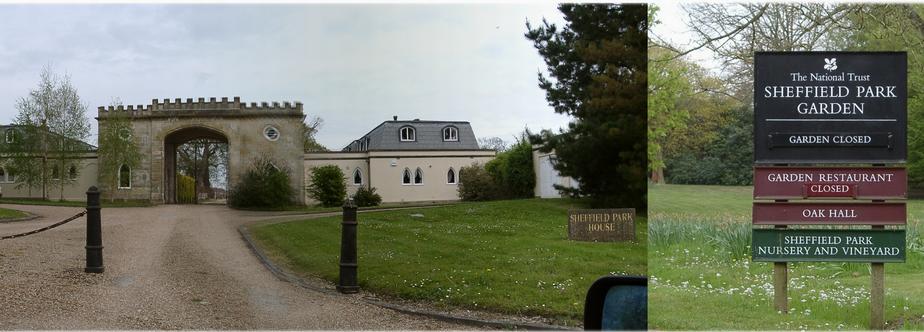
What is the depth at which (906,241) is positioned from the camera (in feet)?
10.5

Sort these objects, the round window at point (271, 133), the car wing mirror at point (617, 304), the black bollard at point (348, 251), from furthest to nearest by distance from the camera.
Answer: the black bollard at point (348, 251)
the round window at point (271, 133)
the car wing mirror at point (617, 304)

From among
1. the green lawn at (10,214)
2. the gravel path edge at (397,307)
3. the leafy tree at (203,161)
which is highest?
the leafy tree at (203,161)

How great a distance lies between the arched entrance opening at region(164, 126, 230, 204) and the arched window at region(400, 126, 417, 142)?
0.65 metres

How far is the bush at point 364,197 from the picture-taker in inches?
116

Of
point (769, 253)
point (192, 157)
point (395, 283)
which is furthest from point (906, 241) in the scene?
point (192, 157)

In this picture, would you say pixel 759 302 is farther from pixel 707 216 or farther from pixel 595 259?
pixel 595 259

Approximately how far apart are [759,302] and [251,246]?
6.69 feet

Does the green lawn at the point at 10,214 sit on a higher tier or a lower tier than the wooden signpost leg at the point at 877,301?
higher

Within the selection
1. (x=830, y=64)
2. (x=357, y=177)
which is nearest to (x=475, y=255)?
(x=357, y=177)

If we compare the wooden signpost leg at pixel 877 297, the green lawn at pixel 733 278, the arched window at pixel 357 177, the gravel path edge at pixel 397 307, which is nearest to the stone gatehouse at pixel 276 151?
the arched window at pixel 357 177

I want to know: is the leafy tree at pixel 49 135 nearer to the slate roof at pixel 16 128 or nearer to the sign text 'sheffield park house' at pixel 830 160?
the slate roof at pixel 16 128

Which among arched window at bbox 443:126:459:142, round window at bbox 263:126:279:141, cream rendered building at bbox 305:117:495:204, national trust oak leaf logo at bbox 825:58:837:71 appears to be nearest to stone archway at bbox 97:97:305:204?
round window at bbox 263:126:279:141

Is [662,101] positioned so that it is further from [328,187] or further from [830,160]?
[328,187]

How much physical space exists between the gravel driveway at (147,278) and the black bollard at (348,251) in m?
0.19
